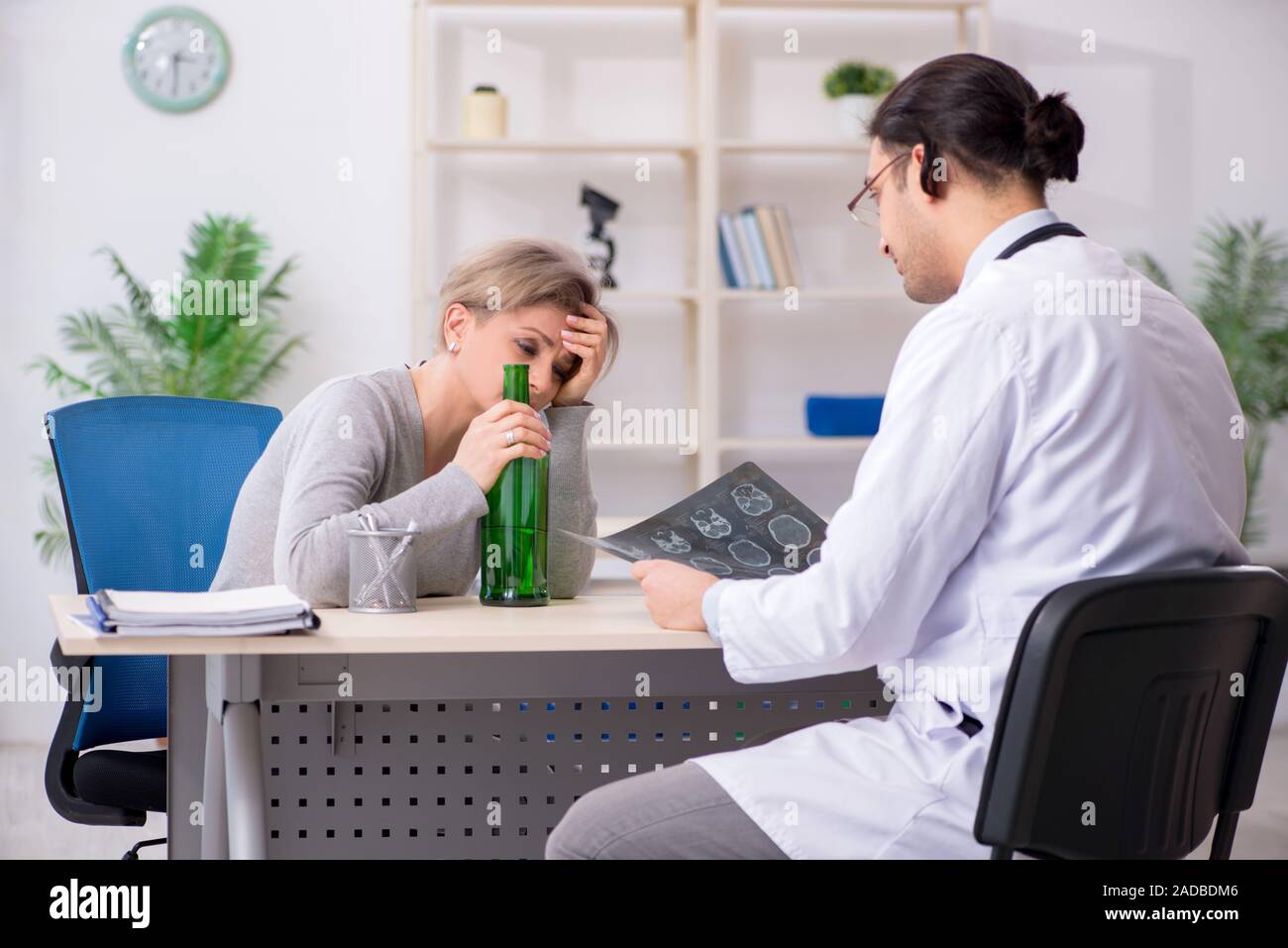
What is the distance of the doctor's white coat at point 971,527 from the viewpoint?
1229 millimetres

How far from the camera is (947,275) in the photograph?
1491 mm

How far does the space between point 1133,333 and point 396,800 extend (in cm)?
113

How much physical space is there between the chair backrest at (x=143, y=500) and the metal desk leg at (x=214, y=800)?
0.63 metres

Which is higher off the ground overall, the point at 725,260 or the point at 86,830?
the point at 725,260

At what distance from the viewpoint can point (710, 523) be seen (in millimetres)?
1678

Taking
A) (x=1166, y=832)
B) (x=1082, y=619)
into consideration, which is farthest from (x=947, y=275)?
(x=1166, y=832)

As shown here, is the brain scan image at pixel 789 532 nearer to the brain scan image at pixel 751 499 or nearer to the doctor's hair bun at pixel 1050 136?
the brain scan image at pixel 751 499

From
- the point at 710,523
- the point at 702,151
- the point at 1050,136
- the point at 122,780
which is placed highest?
the point at 702,151

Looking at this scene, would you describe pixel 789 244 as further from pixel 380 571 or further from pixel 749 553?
pixel 380 571

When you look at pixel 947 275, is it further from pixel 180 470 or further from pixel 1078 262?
pixel 180 470

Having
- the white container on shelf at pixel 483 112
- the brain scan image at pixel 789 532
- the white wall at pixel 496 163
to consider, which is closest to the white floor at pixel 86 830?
the white wall at pixel 496 163

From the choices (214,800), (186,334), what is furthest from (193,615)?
(186,334)

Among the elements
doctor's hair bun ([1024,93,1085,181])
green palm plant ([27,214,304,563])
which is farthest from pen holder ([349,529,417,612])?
green palm plant ([27,214,304,563])

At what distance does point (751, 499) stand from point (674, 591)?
300mm
